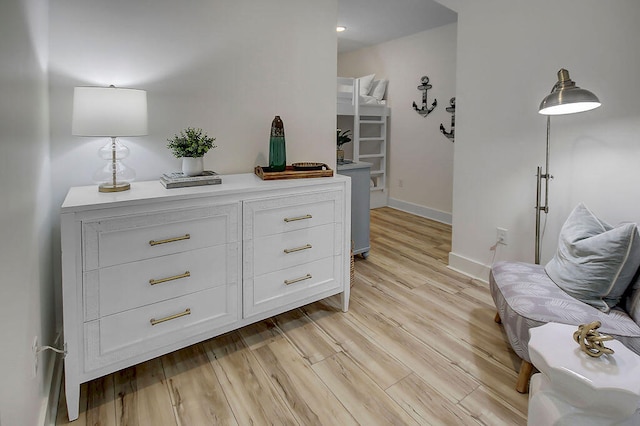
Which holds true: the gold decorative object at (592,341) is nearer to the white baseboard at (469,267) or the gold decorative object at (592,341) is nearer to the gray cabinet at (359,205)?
the white baseboard at (469,267)

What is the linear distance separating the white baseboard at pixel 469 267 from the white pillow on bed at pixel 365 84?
3127 millimetres

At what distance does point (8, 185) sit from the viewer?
1.04 m

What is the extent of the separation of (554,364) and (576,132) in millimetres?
1746

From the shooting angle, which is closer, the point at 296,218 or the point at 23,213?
the point at 23,213

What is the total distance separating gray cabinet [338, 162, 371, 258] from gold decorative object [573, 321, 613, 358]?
7.21 feet

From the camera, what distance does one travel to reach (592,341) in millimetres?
1119

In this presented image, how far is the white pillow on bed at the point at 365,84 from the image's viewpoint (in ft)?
17.7

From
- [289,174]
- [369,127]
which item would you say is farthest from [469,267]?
[369,127]

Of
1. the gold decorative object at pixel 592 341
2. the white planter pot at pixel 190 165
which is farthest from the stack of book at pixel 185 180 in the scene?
the gold decorative object at pixel 592 341

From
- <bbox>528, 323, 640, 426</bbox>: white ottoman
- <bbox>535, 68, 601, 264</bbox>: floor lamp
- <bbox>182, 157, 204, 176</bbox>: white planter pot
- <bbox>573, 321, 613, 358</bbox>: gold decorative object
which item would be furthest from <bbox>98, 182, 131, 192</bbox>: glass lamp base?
<bbox>535, 68, 601, 264</bbox>: floor lamp

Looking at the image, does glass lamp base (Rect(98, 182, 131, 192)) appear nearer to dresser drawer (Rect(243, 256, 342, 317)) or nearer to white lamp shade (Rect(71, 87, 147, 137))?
white lamp shade (Rect(71, 87, 147, 137))

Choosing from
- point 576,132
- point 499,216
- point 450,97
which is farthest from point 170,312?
point 450,97

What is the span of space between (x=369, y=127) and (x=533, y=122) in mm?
3297

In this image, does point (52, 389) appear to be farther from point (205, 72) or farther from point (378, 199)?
point (378, 199)
